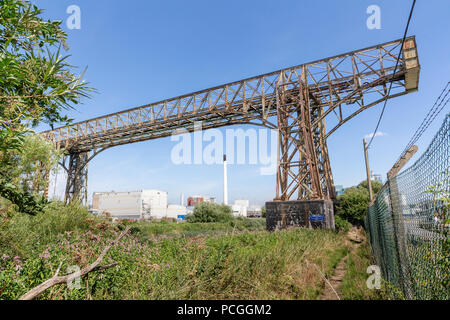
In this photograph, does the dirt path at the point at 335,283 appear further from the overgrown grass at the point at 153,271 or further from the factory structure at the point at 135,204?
the factory structure at the point at 135,204

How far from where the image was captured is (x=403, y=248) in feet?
9.70

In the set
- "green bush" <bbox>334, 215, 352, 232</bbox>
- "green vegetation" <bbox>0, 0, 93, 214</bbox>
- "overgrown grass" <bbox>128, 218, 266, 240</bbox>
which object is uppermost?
"green vegetation" <bbox>0, 0, 93, 214</bbox>

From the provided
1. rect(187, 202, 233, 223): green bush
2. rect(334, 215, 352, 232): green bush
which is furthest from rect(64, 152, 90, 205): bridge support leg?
rect(334, 215, 352, 232): green bush

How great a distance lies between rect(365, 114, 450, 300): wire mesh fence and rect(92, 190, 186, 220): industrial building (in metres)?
42.4

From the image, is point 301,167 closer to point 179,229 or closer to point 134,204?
point 179,229

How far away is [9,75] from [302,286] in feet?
16.7

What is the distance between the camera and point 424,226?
2139 mm

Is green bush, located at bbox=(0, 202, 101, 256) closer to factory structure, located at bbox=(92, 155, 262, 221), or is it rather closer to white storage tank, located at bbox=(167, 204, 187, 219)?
factory structure, located at bbox=(92, 155, 262, 221)

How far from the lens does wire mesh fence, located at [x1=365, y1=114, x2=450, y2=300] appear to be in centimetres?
171

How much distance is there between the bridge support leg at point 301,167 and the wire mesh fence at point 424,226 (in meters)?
7.68

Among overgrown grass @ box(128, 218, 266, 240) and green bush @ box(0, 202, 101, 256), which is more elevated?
green bush @ box(0, 202, 101, 256)

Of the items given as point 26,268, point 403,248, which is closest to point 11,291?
point 26,268
